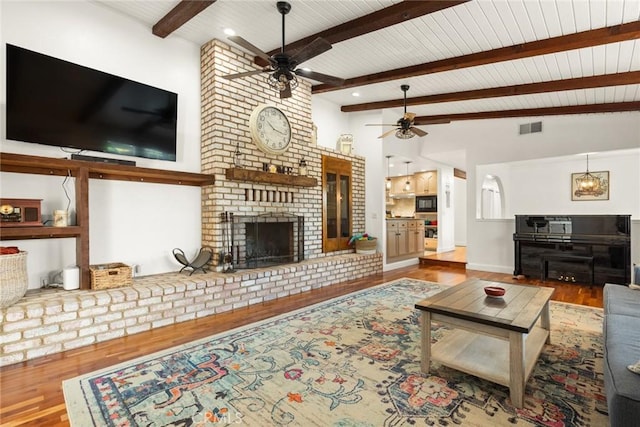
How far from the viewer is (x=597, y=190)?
587cm

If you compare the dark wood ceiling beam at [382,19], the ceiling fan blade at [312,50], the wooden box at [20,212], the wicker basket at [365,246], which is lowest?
the wicker basket at [365,246]

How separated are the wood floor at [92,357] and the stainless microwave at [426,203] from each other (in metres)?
4.65

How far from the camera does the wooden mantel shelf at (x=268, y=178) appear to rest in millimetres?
4000

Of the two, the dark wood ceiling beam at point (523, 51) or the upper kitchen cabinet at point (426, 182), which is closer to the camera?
the dark wood ceiling beam at point (523, 51)

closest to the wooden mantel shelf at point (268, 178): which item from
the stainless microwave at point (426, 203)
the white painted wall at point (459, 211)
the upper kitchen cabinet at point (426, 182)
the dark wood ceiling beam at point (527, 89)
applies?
the dark wood ceiling beam at point (527, 89)

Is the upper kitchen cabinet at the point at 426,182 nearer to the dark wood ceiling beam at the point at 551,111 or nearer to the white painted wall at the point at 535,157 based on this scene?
the white painted wall at the point at 535,157

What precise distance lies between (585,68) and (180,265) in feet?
19.0

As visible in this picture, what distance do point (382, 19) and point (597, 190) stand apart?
5.62m

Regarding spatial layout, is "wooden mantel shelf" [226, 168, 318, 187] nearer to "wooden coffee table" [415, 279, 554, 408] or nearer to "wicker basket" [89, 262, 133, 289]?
"wicker basket" [89, 262, 133, 289]

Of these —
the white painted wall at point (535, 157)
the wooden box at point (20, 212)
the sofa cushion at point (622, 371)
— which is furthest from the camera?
the white painted wall at point (535, 157)

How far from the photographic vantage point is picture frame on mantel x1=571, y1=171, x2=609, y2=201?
229 inches

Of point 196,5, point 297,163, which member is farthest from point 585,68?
point 196,5

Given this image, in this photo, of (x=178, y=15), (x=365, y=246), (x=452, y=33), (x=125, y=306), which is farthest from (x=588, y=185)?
(x=125, y=306)

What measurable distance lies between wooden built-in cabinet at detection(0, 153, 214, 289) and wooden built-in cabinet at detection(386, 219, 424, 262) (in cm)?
474
